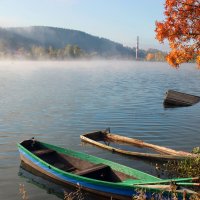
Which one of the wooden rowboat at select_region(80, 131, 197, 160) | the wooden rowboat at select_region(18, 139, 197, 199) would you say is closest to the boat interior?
Answer: the wooden rowboat at select_region(18, 139, 197, 199)

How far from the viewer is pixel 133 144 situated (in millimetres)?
27219

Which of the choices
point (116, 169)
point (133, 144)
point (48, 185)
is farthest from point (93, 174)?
point (133, 144)

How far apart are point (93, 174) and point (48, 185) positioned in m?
3.16

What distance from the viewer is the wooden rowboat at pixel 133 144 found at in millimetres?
22656

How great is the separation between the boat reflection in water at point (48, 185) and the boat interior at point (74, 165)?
1.01 m

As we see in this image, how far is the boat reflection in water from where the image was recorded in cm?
1797

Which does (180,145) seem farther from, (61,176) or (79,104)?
(79,104)

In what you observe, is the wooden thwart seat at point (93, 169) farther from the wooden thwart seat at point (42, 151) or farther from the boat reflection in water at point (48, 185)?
the wooden thwart seat at point (42, 151)

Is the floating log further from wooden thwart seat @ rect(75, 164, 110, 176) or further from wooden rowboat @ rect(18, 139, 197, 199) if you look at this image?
wooden thwart seat @ rect(75, 164, 110, 176)

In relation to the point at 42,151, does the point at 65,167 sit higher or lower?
lower

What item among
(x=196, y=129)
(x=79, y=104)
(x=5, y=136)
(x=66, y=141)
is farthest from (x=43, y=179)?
(x=79, y=104)

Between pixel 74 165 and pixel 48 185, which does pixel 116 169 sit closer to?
pixel 74 165

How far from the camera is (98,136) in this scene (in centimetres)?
2923

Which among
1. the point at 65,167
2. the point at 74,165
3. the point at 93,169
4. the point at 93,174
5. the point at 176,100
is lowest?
the point at 65,167
